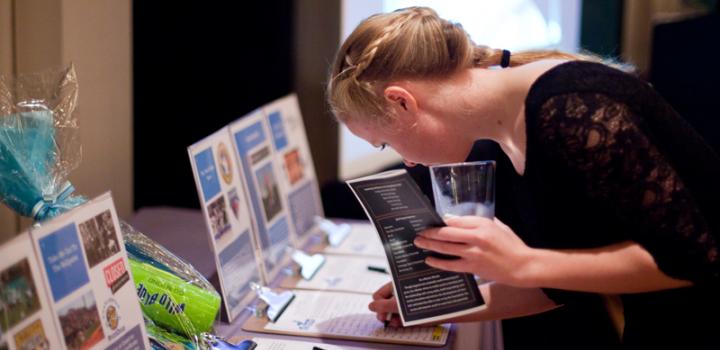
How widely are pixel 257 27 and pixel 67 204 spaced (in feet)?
5.19

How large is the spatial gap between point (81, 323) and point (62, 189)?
0.31 m

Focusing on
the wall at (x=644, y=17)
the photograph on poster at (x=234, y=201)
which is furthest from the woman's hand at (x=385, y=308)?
the wall at (x=644, y=17)

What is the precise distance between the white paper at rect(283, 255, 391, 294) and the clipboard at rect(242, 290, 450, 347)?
8 cm

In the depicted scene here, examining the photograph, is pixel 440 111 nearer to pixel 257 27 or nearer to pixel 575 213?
pixel 575 213

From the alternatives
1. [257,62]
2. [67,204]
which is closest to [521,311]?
[67,204]

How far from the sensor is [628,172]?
46.7 inches

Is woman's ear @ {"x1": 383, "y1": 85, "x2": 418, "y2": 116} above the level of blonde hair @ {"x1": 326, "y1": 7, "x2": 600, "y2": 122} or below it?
below

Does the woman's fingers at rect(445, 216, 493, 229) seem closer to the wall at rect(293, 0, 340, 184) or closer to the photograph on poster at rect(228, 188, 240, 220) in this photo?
the photograph on poster at rect(228, 188, 240, 220)

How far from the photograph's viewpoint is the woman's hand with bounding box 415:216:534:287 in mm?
1261

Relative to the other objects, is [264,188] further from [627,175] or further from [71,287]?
[627,175]

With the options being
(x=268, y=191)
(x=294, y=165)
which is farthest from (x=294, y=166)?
(x=268, y=191)

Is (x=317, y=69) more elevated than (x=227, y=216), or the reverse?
(x=317, y=69)

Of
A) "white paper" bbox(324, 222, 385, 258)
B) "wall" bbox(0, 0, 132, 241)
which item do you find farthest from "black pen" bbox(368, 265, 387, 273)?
"wall" bbox(0, 0, 132, 241)

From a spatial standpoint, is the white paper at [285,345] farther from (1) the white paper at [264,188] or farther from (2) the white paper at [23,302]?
(2) the white paper at [23,302]
